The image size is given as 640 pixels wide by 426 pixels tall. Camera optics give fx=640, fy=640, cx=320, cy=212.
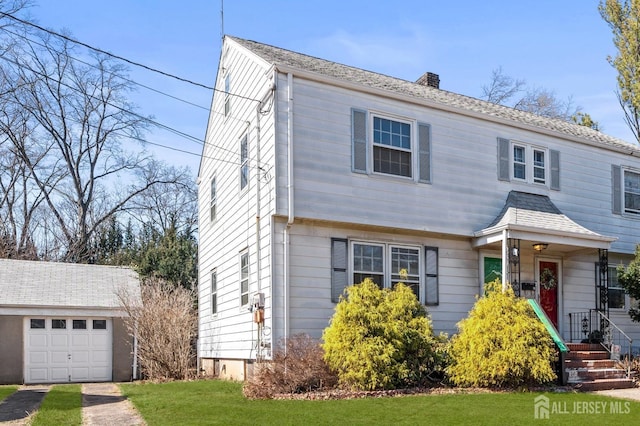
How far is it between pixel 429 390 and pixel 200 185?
38.5 ft

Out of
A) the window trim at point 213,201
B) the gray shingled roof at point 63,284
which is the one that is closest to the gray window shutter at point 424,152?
the window trim at point 213,201

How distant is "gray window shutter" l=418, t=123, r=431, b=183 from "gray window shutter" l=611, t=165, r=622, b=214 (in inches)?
249

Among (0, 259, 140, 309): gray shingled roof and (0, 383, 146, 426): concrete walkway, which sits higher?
(0, 259, 140, 309): gray shingled roof

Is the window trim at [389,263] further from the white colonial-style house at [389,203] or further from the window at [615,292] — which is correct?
the window at [615,292]

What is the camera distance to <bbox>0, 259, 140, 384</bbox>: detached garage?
1831 centimetres

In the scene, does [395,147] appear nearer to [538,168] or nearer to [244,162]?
[244,162]

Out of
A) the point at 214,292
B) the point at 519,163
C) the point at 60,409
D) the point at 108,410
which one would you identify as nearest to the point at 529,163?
the point at 519,163

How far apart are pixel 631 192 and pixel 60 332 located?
17.0 meters

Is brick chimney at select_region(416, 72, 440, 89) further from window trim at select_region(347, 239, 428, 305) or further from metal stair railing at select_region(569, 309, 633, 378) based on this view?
metal stair railing at select_region(569, 309, 633, 378)

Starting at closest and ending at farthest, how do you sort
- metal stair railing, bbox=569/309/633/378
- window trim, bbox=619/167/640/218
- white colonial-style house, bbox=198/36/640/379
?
1. white colonial-style house, bbox=198/36/640/379
2. metal stair railing, bbox=569/309/633/378
3. window trim, bbox=619/167/640/218

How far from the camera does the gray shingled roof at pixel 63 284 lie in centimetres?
1895

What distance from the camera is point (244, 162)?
1517 cm

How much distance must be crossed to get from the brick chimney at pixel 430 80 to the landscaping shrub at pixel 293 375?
9948 mm

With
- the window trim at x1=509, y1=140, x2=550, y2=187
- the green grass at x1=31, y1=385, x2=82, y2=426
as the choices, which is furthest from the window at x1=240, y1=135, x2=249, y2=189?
the window trim at x1=509, y1=140, x2=550, y2=187
